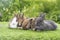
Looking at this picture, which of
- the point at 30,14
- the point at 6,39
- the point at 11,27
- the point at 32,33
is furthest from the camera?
the point at 30,14

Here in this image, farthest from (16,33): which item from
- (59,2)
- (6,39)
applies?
(59,2)

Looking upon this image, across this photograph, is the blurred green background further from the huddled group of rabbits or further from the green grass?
the green grass

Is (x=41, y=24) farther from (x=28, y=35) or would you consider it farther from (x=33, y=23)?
(x=28, y=35)

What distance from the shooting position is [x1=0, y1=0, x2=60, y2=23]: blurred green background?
343cm

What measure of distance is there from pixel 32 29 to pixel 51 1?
1.25 meters

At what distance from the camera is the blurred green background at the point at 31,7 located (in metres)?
3.43

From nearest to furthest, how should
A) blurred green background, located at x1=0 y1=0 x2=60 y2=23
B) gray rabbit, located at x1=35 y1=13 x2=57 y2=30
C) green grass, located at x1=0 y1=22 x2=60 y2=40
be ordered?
1. green grass, located at x1=0 y1=22 x2=60 y2=40
2. gray rabbit, located at x1=35 y1=13 x2=57 y2=30
3. blurred green background, located at x1=0 y1=0 x2=60 y2=23

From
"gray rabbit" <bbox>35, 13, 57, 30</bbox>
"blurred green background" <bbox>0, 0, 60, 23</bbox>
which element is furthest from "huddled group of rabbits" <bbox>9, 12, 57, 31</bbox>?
"blurred green background" <bbox>0, 0, 60, 23</bbox>

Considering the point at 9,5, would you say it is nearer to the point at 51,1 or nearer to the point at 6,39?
the point at 51,1

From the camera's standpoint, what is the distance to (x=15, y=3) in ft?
11.5

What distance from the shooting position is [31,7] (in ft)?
11.4

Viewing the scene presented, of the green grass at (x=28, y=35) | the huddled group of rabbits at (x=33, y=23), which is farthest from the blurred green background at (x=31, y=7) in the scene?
the green grass at (x=28, y=35)

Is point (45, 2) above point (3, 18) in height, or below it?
above

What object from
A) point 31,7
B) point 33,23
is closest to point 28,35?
point 33,23
